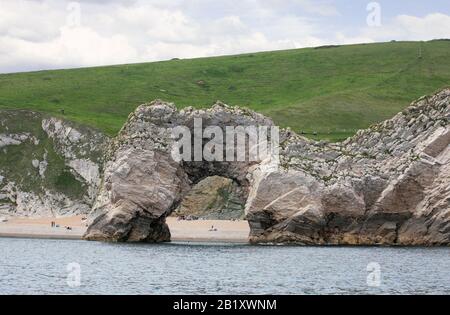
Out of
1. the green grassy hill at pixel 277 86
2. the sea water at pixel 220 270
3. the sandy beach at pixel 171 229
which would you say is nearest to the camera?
the sea water at pixel 220 270

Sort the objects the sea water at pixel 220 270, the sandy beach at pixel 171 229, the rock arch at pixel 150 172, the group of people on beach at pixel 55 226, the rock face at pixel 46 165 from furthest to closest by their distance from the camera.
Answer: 1. the rock face at pixel 46 165
2. the group of people on beach at pixel 55 226
3. the sandy beach at pixel 171 229
4. the rock arch at pixel 150 172
5. the sea water at pixel 220 270

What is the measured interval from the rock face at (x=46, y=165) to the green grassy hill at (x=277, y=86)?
19.7ft

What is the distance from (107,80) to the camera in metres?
180

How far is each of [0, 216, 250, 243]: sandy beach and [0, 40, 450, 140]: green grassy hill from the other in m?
26.1

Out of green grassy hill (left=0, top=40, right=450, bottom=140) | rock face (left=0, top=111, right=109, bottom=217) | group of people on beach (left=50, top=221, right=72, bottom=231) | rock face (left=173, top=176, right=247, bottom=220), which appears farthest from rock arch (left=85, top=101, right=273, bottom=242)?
green grassy hill (left=0, top=40, right=450, bottom=140)

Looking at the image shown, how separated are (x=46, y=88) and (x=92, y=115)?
861 inches

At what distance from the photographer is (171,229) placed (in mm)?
101312

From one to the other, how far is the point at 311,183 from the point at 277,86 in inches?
3926

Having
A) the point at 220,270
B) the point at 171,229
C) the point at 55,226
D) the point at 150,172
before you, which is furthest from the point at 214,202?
the point at 220,270

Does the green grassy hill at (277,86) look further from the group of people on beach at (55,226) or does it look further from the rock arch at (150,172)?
the rock arch at (150,172)

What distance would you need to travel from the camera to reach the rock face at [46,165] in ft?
383

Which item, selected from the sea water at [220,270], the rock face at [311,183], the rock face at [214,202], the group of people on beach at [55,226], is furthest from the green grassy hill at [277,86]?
the sea water at [220,270]

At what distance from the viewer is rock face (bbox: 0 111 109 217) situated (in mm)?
116625
